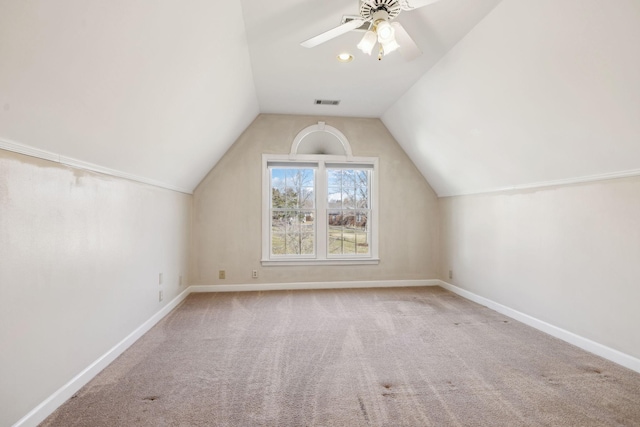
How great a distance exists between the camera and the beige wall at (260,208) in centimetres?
486

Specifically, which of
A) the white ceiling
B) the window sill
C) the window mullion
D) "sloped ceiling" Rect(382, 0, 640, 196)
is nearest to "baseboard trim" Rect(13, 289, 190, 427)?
the window sill

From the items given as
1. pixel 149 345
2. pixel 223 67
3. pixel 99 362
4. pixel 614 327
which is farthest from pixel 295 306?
pixel 614 327

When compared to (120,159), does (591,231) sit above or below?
below

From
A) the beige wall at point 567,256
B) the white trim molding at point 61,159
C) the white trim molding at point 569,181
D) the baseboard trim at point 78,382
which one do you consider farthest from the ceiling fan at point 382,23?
the baseboard trim at point 78,382

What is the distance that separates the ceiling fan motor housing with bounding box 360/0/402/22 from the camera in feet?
6.26

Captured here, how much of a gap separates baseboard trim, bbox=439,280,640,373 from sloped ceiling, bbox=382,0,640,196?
1346 millimetres

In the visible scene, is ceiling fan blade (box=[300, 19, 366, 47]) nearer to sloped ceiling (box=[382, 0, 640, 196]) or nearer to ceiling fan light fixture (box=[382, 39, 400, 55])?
ceiling fan light fixture (box=[382, 39, 400, 55])

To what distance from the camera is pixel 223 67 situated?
2.83 metres

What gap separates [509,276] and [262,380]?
2925 mm

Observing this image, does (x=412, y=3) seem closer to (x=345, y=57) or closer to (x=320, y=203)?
(x=345, y=57)

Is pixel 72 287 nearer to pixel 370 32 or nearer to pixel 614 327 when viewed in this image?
pixel 370 32

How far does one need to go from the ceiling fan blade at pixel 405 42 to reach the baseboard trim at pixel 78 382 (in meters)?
2.95

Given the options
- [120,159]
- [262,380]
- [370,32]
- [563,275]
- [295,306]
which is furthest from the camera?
[295,306]

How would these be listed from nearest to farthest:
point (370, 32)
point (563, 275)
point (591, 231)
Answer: point (370, 32), point (591, 231), point (563, 275)
